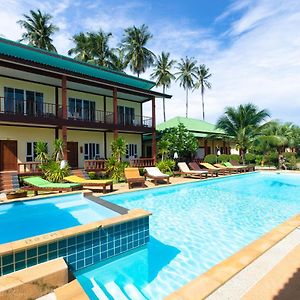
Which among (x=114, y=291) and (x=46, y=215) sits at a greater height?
(x=46, y=215)

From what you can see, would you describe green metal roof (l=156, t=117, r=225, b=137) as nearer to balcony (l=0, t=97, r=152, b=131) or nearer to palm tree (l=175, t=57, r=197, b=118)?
balcony (l=0, t=97, r=152, b=131)

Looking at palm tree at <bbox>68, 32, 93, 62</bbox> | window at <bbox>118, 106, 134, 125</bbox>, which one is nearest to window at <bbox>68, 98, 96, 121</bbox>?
window at <bbox>118, 106, 134, 125</bbox>

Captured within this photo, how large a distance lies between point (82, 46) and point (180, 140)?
2453 centimetres

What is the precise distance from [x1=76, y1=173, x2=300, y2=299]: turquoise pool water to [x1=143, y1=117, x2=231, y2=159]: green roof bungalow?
46.3ft

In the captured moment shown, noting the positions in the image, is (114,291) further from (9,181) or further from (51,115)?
(51,115)

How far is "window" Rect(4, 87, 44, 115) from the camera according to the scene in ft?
53.4

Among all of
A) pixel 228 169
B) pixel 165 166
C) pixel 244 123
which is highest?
pixel 244 123

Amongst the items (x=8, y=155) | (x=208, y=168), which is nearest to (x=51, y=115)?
(x=8, y=155)

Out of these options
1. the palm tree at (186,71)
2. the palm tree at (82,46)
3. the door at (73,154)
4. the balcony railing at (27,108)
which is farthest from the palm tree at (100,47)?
the door at (73,154)

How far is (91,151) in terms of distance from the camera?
68.2 feet

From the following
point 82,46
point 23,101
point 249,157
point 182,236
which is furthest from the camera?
point 82,46

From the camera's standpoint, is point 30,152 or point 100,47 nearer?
point 30,152

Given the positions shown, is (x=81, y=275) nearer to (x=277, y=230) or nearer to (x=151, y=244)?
(x=151, y=244)

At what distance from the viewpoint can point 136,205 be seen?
10273 mm
